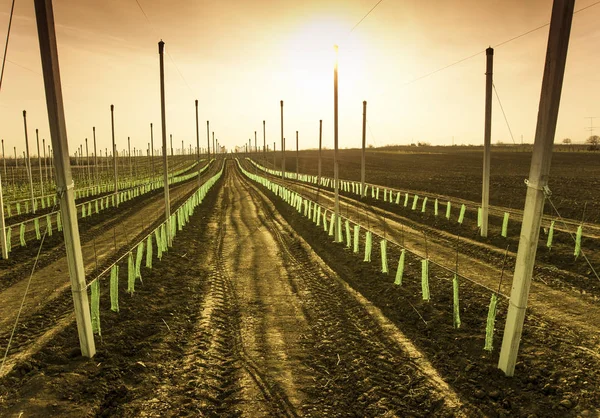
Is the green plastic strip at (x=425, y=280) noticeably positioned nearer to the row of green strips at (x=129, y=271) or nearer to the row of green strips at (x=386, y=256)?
the row of green strips at (x=386, y=256)

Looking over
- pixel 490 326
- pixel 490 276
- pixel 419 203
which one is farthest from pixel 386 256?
pixel 419 203

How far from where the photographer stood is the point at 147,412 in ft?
18.5

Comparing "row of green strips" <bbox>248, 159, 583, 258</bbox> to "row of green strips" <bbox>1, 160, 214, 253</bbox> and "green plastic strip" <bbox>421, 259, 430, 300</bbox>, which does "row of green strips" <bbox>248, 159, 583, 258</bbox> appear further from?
"row of green strips" <bbox>1, 160, 214, 253</bbox>

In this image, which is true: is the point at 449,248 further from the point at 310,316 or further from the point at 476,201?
the point at 476,201

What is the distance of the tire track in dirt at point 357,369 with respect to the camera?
19.1ft

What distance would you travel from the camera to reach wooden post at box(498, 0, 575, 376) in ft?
17.5

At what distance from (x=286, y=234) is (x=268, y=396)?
1475 centimetres

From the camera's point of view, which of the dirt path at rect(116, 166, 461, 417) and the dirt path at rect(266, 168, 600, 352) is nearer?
the dirt path at rect(116, 166, 461, 417)

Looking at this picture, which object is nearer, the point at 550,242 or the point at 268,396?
the point at 268,396

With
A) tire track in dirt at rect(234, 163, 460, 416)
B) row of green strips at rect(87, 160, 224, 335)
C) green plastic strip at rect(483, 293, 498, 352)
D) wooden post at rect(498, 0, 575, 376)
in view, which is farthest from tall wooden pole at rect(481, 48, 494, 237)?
row of green strips at rect(87, 160, 224, 335)

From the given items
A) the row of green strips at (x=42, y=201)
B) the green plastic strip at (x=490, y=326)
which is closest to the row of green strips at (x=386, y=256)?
the green plastic strip at (x=490, y=326)

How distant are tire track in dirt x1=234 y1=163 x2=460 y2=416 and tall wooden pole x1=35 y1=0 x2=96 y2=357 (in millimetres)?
4102

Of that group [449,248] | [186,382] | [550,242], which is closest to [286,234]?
[449,248]

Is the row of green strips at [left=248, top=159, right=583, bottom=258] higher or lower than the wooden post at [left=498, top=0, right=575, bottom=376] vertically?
lower
